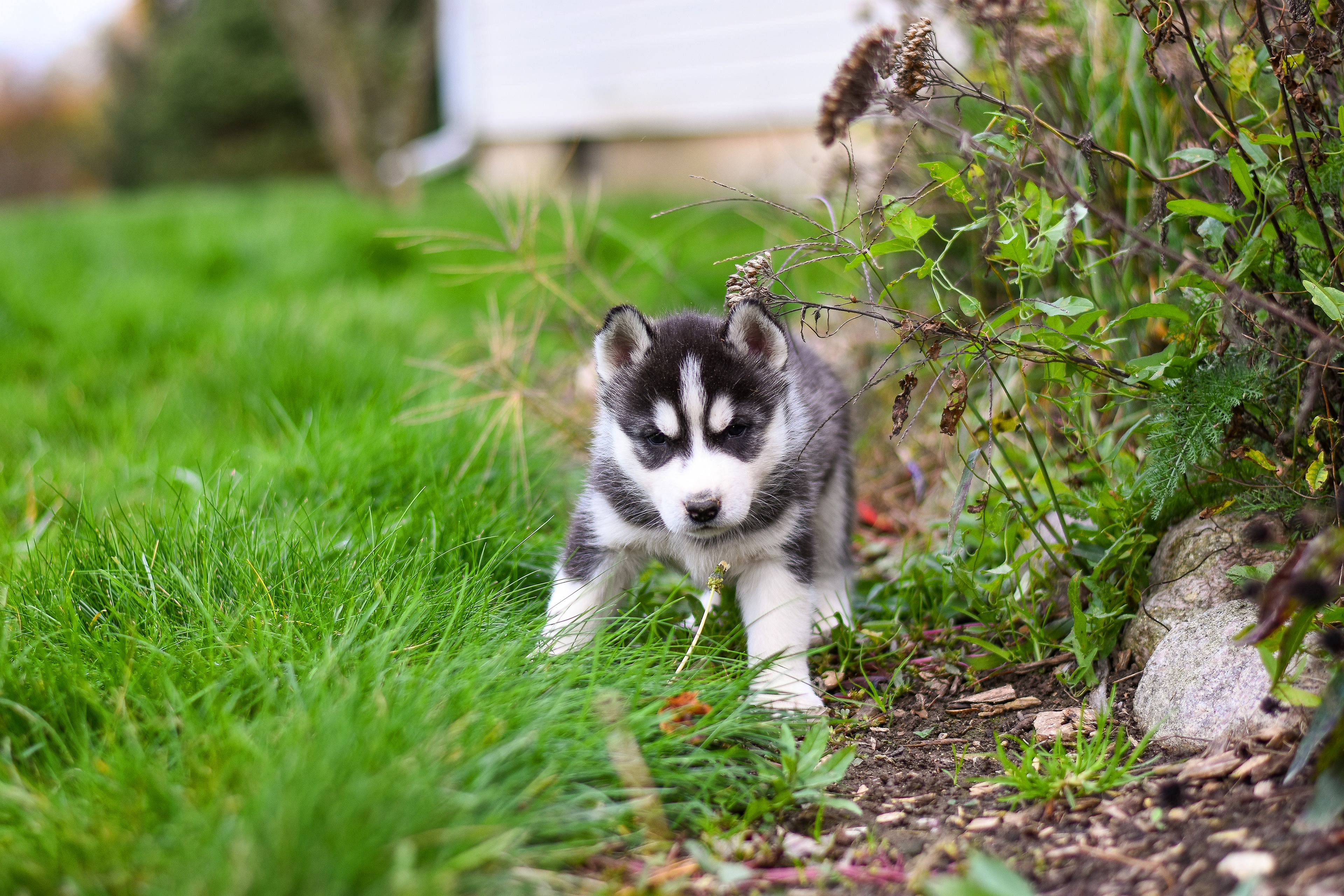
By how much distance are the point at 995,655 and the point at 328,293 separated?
16.7ft

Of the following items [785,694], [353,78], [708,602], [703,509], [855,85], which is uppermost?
[353,78]

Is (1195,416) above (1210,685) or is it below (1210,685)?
above

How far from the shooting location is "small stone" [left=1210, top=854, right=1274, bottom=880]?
2043 mm

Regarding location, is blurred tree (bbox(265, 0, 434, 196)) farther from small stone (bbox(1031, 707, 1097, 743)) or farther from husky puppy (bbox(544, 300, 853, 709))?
small stone (bbox(1031, 707, 1097, 743))

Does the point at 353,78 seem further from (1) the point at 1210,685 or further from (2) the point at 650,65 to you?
(1) the point at 1210,685

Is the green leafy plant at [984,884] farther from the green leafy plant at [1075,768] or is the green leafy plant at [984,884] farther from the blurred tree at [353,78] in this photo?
the blurred tree at [353,78]

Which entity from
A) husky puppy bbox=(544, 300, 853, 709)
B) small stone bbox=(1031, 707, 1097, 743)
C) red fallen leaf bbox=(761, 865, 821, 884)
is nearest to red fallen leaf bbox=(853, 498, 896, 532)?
husky puppy bbox=(544, 300, 853, 709)

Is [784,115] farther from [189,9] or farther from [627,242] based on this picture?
[189,9]

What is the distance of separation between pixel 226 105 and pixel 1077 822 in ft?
76.6

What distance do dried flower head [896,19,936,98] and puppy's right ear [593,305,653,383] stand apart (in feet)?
3.27

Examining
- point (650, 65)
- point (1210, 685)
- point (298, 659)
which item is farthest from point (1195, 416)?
point (650, 65)

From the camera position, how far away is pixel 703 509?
2.89 m

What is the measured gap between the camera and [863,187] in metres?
5.31

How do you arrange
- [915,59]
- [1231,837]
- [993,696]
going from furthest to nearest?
1. [993,696]
2. [915,59]
3. [1231,837]
